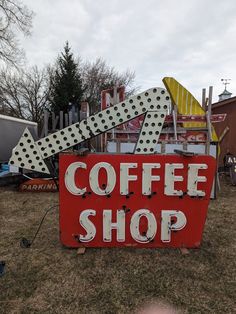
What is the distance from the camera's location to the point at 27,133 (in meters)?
3.09

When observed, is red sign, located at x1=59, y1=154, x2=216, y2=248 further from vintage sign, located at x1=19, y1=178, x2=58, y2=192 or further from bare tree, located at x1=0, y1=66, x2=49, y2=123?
bare tree, located at x1=0, y1=66, x2=49, y2=123

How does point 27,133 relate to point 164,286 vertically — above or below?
above

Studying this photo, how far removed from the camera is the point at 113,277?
2.65 m

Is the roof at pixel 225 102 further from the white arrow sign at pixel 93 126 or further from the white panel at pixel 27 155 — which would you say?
the white panel at pixel 27 155

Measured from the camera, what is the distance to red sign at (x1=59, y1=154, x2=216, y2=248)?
317 centimetres

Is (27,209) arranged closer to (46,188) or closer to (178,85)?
(46,188)

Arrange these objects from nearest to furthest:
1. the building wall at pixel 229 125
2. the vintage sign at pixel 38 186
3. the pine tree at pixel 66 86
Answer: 1. the vintage sign at pixel 38 186
2. the building wall at pixel 229 125
3. the pine tree at pixel 66 86

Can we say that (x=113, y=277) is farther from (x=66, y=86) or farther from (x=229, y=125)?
(x=66, y=86)

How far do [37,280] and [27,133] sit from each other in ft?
5.53

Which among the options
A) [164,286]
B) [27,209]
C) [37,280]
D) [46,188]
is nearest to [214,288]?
[164,286]

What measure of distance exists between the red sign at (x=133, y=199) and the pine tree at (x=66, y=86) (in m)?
19.5

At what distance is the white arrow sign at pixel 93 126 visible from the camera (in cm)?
309

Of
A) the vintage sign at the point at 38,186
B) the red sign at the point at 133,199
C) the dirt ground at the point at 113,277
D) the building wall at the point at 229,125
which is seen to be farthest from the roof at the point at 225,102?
the red sign at the point at 133,199

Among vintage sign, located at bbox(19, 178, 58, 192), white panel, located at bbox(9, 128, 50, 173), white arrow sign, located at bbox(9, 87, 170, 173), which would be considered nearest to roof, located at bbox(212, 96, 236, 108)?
vintage sign, located at bbox(19, 178, 58, 192)
